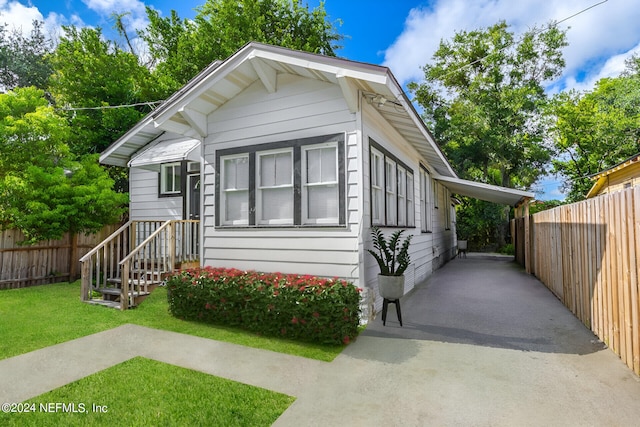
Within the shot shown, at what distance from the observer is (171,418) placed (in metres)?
2.56

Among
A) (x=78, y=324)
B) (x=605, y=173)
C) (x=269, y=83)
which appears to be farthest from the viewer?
(x=605, y=173)

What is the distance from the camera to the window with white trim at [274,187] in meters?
5.59

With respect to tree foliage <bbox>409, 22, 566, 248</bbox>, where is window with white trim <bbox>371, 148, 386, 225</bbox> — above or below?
below

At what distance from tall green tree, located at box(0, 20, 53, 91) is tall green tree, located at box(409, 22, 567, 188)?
2558cm

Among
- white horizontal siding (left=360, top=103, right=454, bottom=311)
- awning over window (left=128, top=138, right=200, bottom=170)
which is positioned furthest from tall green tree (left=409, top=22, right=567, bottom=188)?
awning over window (left=128, top=138, right=200, bottom=170)

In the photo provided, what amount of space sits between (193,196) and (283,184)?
3.81 metres

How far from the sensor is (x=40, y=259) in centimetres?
856

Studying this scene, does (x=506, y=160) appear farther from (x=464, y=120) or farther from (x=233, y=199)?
(x=233, y=199)

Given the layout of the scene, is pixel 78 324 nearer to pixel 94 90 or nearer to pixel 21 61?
pixel 94 90

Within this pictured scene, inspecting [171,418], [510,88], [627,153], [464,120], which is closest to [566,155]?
[627,153]

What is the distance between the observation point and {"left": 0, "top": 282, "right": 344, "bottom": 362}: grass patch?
4059mm

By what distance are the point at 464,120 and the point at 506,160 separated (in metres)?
3.63

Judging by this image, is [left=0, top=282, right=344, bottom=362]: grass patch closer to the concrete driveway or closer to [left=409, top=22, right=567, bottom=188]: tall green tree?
the concrete driveway

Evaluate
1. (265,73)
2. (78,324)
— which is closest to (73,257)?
(78,324)
